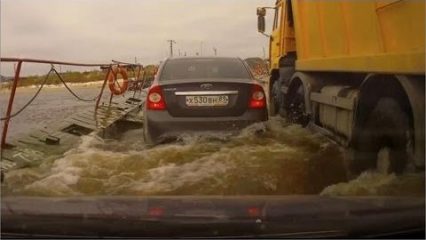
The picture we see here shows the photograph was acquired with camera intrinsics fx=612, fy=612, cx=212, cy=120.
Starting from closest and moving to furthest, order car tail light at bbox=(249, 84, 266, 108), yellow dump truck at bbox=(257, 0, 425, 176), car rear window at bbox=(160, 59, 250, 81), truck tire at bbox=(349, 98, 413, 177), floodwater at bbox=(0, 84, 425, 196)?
yellow dump truck at bbox=(257, 0, 425, 176)
truck tire at bbox=(349, 98, 413, 177)
floodwater at bbox=(0, 84, 425, 196)
car tail light at bbox=(249, 84, 266, 108)
car rear window at bbox=(160, 59, 250, 81)

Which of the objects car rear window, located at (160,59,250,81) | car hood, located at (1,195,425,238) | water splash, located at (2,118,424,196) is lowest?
water splash, located at (2,118,424,196)

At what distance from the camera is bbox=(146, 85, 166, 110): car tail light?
788cm

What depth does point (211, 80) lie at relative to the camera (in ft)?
26.2

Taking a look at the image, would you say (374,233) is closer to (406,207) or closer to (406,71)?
(406,207)

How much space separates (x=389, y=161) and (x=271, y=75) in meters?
8.45

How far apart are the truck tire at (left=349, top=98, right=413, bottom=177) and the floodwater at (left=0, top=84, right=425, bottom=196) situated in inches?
6.5

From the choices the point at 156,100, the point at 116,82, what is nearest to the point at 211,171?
the point at 156,100

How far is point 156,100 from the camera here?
7.89 meters

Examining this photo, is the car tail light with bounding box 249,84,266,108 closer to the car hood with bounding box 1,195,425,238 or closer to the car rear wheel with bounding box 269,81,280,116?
the car hood with bounding box 1,195,425,238

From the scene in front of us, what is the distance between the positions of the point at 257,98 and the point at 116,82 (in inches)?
345

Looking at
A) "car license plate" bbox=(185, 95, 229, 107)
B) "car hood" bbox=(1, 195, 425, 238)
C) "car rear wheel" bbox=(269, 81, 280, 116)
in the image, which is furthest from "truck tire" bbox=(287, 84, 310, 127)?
"car hood" bbox=(1, 195, 425, 238)

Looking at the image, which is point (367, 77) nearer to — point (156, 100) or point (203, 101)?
point (203, 101)

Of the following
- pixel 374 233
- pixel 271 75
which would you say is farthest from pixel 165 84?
pixel 271 75

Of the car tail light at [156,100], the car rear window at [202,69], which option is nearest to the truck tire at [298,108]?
the car rear window at [202,69]
